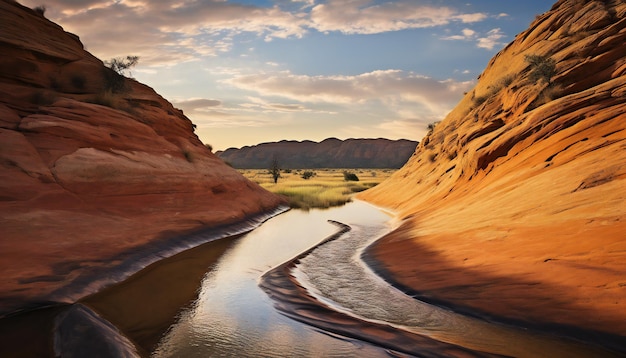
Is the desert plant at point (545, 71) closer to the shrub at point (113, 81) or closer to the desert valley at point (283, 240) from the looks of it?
the desert valley at point (283, 240)

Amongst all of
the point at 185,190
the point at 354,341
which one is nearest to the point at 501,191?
the point at 354,341

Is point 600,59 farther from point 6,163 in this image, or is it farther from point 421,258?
point 6,163

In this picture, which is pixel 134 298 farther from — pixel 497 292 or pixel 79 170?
pixel 497 292

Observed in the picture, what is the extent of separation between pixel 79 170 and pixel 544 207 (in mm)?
15239

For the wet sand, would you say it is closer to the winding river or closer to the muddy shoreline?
the winding river

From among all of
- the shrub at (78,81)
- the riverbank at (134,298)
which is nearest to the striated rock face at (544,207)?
the riverbank at (134,298)

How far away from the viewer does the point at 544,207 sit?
34.5ft

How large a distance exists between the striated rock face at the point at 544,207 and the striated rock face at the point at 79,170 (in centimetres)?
863

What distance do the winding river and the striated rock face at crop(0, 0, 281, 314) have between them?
3576 millimetres

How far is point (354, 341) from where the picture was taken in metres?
6.64

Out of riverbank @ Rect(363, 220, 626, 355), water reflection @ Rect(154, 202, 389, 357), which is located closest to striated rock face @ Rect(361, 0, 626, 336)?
riverbank @ Rect(363, 220, 626, 355)

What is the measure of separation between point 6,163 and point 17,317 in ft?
21.1

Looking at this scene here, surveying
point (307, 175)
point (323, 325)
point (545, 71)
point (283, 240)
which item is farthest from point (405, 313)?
point (307, 175)

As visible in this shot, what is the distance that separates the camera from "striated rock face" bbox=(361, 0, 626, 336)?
718cm
